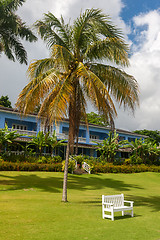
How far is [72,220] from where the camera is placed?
27.1 ft

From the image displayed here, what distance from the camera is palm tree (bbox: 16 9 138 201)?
12.0m

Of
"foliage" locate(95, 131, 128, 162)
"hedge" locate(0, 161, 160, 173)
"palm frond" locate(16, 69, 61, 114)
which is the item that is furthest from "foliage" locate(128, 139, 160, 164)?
"palm frond" locate(16, 69, 61, 114)

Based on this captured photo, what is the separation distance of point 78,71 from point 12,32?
30.9ft

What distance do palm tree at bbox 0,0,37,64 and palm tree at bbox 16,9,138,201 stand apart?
531 cm

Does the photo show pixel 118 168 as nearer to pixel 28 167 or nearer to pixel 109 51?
pixel 28 167

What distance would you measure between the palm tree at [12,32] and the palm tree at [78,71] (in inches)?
209

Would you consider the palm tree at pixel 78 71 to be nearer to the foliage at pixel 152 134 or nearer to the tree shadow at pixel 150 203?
the tree shadow at pixel 150 203

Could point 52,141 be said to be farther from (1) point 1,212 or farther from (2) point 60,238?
(2) point 60,238

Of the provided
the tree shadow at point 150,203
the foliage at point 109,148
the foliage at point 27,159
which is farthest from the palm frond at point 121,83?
the foliage at point 109,148

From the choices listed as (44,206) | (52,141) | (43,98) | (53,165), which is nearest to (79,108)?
(43,98)

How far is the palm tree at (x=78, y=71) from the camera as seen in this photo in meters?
12.0

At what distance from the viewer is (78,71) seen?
11953 mm

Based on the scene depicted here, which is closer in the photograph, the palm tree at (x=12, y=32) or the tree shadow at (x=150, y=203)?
the tree shadow at (x=150, y=203)

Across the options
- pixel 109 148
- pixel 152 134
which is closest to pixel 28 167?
pixel 109 148
